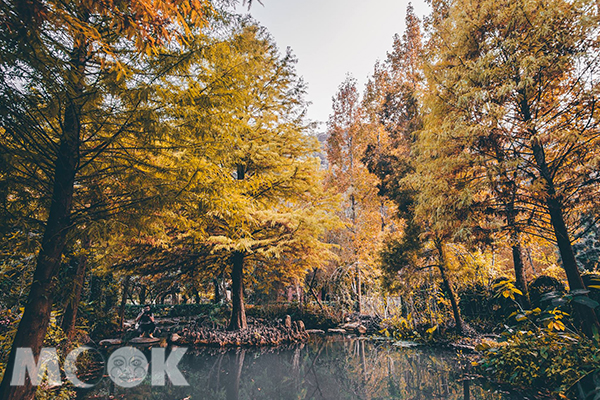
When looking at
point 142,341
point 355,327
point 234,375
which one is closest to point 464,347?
point 355,327

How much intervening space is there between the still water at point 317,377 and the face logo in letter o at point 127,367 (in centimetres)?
33

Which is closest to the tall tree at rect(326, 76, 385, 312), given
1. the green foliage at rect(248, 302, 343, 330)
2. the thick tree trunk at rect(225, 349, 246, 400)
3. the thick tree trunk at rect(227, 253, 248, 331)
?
the green foliage at rect(248, 302, 343, 330)

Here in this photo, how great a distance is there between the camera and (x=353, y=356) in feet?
24.7

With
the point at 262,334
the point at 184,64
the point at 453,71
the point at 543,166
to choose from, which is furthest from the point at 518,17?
the point at 262,334

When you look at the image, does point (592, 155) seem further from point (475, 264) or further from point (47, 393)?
point (47, 393)

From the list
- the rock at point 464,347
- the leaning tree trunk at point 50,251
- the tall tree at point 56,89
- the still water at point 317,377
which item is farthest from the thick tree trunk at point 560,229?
the leaning tree trunk at point 50,251

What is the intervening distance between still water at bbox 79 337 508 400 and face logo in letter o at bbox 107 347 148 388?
1.08 ft

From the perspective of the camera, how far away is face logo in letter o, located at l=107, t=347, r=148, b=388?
5.41 meters

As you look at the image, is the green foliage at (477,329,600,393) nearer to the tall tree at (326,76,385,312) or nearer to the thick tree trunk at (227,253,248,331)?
the thick tree trunk at (227,253,248,331)

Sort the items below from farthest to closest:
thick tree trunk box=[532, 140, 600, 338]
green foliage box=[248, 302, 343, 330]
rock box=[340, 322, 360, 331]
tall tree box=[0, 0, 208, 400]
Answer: green foliage box=[248, 302, 343, 330]
rock box=[340, 322, 360, 331]
thick tree trunk box=[532, 140, 600, 338]
tall tree box=[0, 0, 208, 400]

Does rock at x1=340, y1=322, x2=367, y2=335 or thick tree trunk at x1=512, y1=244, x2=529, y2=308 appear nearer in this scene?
thick tree trunk at x1=512, y1=244, x2=529, y2=308

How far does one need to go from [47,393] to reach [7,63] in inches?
179

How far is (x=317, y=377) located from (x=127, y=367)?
186 inches

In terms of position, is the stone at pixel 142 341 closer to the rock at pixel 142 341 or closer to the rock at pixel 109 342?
the rock at pixel 142 341
